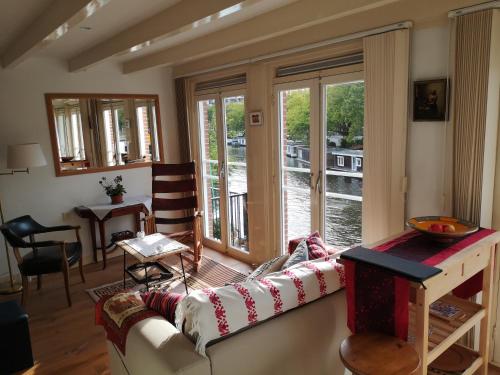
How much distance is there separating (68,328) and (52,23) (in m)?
2.40

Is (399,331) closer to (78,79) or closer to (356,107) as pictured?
(356,107)

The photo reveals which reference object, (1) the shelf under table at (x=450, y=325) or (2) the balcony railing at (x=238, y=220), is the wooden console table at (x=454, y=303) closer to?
(1) the shelf under table at (x=450, y=325)

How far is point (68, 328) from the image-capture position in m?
3.25

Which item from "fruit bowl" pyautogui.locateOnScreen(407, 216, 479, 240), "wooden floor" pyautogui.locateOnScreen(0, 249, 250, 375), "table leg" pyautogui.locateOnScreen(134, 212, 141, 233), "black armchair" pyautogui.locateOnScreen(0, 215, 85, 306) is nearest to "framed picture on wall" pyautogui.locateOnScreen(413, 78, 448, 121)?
"fruit bowl" pyautogui.locateOnScreen(407, 216, 479, 240)

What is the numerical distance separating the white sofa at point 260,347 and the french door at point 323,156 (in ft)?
4.75

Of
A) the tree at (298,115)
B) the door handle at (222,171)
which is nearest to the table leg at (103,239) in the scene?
the door handle at (222,171)

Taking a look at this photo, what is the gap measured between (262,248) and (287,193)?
73 cm

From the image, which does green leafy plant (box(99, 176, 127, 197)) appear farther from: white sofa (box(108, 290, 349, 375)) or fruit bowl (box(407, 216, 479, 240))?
fruit bowl (box(407, 216, 479, 240))

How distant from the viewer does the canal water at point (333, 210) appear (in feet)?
10.8

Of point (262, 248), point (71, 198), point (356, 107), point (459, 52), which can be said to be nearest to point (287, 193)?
point (262, 248)

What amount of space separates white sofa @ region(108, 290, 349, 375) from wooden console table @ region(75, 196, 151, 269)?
8.58 feet

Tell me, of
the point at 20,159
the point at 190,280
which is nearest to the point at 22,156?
the point at 20,159

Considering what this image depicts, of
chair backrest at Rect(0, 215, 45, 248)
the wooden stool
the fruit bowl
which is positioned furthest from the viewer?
chair backrest at Rect(0, 215, 45, 248)

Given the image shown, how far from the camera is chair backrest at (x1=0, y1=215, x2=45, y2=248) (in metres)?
3.45
